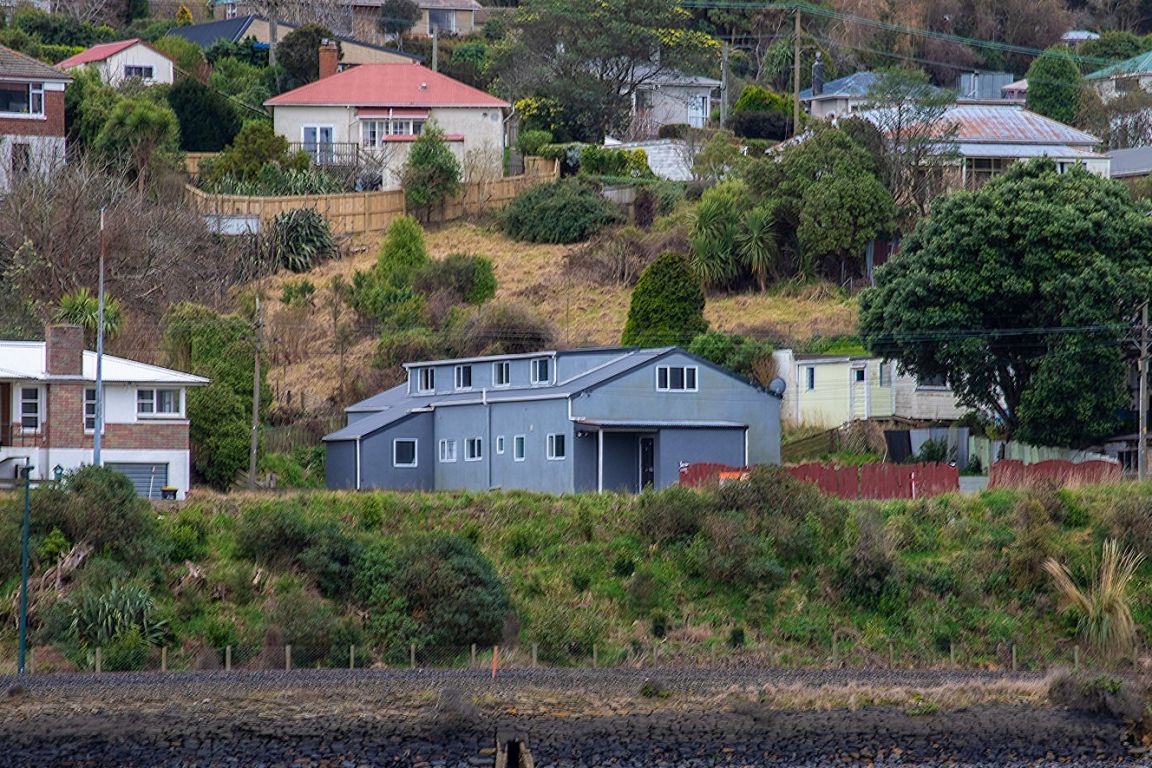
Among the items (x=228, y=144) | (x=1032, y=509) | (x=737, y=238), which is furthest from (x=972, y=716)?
(x=228, y=144)

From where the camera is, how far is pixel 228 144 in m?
96.1

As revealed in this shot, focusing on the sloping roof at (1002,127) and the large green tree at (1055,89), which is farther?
the large green tree at (1055,89)

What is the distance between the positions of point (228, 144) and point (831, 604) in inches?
2077

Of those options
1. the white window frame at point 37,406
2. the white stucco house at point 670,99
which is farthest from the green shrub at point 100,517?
the white stucco house at point 670,99

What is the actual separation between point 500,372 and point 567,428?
531 centimetres

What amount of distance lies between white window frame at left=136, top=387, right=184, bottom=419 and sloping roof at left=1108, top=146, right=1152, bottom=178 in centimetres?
4986

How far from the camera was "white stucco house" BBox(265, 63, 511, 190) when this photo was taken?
3698 inches

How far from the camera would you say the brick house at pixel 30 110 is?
88500mm

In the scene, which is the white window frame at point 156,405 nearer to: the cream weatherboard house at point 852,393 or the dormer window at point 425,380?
the dormer window at point 425,380

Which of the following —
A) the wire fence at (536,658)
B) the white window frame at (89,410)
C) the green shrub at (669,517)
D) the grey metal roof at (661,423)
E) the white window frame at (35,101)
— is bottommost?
the wire fence at (536,658)

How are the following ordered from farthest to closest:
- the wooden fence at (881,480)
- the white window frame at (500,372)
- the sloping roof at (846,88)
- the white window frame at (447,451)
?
the sloping roof at (846,88) → the white window frame at (500,372) → the white window frame at (447,451) → the wooden fence at (881,480)

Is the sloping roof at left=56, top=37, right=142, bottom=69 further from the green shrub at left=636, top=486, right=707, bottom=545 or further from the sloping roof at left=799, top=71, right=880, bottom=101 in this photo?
the green shrub at left=636, top=486, right=707, bottom=545

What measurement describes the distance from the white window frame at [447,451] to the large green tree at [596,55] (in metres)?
40.5

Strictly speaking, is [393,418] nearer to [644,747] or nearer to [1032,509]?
[1032,509]
